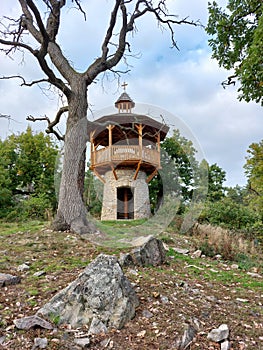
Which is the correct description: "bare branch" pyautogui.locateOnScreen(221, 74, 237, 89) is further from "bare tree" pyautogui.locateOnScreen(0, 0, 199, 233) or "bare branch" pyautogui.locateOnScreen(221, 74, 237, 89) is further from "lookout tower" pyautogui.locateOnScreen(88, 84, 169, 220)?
"lookout tower" pyautogui.locateOnScreen(88, 84, 169, 220)

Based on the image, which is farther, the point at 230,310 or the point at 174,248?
the point at 174,248

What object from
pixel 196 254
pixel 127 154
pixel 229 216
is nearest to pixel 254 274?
pixel 196 254

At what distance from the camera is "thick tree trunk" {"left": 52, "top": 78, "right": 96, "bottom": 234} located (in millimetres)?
5730

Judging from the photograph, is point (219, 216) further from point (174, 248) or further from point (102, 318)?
point (102, 318)

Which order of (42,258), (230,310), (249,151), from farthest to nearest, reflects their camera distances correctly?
(249,151)
(42,258)
(230,310)

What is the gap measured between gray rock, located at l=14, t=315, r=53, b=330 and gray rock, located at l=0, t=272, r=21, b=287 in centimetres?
84

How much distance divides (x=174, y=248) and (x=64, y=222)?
2.35 metres

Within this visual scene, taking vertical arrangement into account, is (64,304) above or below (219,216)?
below

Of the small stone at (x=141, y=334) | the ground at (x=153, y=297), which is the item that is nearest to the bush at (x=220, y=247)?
the ground at (x=153, y=297)

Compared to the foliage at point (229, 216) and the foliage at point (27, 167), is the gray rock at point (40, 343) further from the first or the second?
the foliage at point (27, 167)

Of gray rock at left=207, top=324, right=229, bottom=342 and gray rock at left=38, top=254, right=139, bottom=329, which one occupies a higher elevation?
gray rock at left=38, top=254, right=139, bottom=329

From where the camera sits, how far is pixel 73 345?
1877mm

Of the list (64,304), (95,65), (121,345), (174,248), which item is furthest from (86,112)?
(121,345)

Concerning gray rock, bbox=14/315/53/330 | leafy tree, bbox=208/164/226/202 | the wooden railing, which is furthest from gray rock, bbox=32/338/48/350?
leafy tree, bbox=208/164/226/202
